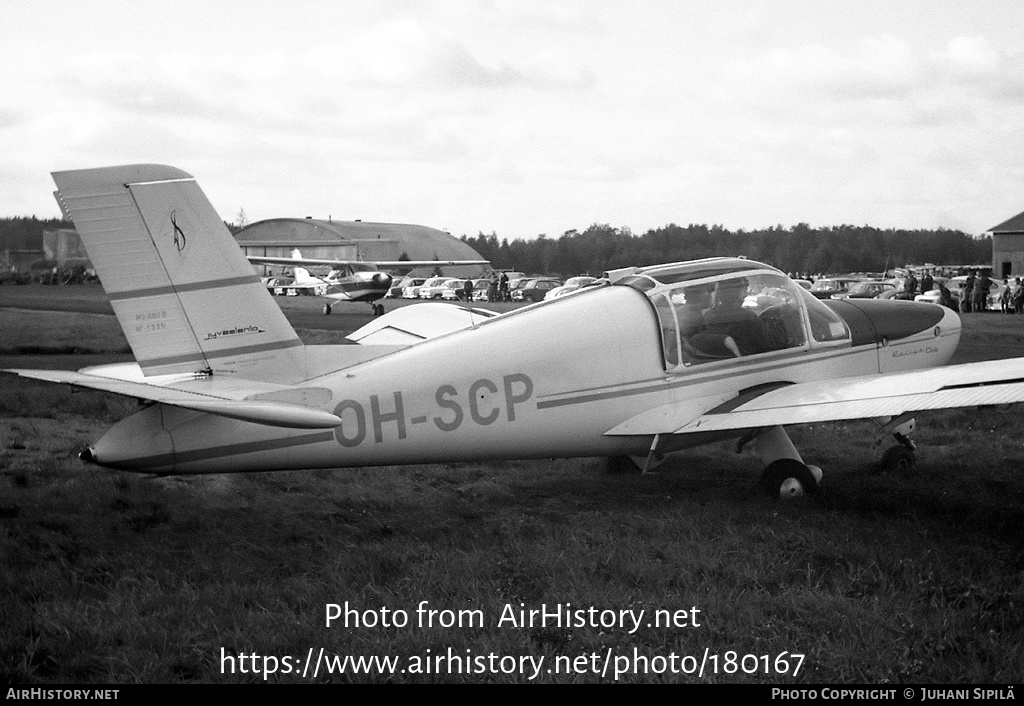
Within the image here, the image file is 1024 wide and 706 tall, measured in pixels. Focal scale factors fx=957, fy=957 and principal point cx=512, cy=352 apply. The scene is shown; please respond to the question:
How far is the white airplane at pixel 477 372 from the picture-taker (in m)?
6.00

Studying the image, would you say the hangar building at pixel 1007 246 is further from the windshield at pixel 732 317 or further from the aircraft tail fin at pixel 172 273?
the aircraft tail fin at pixel 172 273

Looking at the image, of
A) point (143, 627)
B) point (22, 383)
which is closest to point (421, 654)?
point (143, 627)

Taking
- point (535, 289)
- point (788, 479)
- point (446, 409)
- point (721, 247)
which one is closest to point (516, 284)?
point (535, 289)

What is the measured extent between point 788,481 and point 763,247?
70.0 ft

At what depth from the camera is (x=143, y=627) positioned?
14.4 feet

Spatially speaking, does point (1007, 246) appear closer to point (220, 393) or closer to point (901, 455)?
point (901, 455)

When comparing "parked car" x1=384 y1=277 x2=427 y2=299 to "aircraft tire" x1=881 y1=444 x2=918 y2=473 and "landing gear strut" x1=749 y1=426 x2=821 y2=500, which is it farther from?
"landing gear strut" x1=749 y1=426 x2=821 y2=500

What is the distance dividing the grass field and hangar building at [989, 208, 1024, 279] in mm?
58368

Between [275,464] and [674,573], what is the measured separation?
2.66m

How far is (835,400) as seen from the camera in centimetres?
699

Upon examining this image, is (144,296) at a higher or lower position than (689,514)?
higher

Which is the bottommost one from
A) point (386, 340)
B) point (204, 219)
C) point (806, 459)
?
point (806, 459)

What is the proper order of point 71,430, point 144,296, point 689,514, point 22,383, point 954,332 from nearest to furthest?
point 144,296 → point 689,514 → point 954,332 → point 71,430 → point 22,383

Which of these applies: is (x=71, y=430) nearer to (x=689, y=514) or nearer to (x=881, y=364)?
(x=689, y=514)
